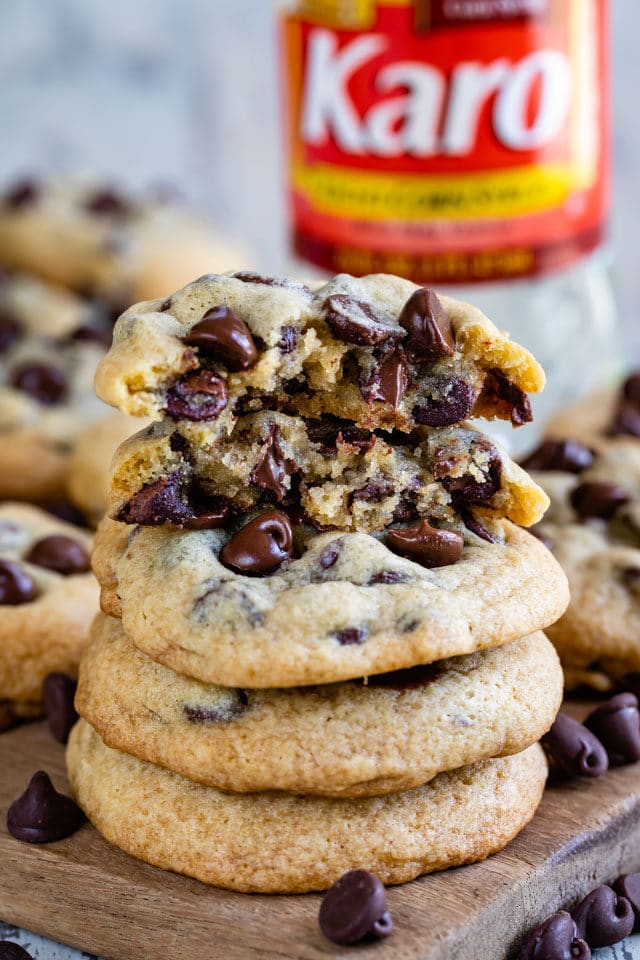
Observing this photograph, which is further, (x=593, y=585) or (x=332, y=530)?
(x=593, y=585)

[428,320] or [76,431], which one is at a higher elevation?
[428,320]

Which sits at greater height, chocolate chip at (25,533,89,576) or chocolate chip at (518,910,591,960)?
chocolate chip at (25,533,89,576)

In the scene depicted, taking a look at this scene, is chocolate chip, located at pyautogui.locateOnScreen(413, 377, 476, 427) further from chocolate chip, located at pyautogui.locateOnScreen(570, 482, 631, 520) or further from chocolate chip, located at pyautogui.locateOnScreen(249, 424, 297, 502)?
chocolate chip, located at pyautogui.locateOnScreen(570, 482, 631, 520)

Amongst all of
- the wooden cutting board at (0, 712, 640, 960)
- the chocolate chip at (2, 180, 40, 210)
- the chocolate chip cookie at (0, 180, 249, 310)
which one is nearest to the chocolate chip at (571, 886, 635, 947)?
the wooden cutting board at (0, 712, 640, 960)

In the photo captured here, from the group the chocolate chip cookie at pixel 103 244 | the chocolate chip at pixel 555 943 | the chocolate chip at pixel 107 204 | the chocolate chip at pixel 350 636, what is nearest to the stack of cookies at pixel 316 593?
the chocolate chip at pixel 350 636

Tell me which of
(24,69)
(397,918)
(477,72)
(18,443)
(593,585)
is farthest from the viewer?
(24,69)

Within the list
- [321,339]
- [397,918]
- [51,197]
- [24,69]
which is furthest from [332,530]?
[24,69]

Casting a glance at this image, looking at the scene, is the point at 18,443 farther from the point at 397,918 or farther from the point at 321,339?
the point at 397,918
